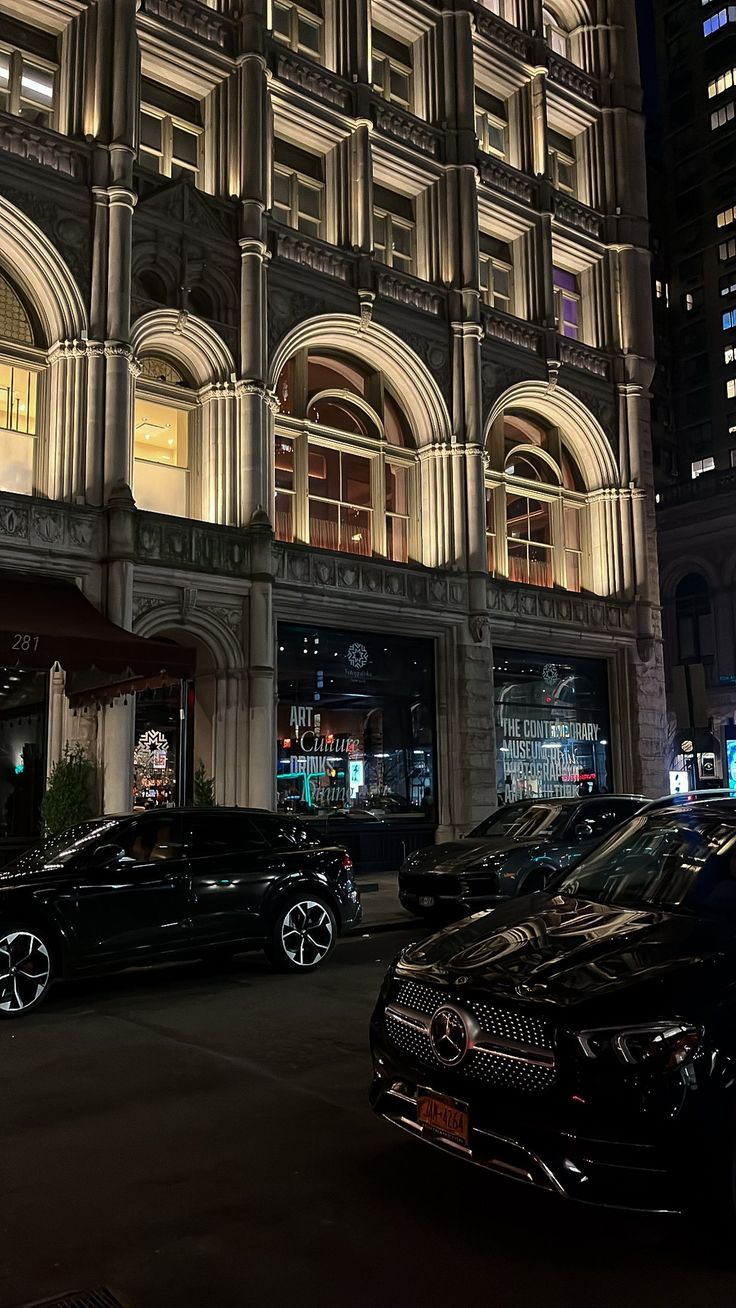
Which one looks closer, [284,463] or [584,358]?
[284,463]

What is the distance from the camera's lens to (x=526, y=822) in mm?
14305

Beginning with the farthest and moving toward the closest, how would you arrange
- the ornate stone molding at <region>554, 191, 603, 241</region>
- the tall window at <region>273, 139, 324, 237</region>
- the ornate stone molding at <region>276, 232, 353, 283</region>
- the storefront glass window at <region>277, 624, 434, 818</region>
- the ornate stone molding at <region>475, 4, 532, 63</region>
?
the ornate stone molding at <region>554, 191, 603, 241</region>, the ornate stone molding at <region>475, 4, 532, 63</region>, the tall window at <region>273, 139, 324, 237</region>, the ornate stone molding at <region>276, 232, 353, 283</region>, the storefront glass window at <region>277, 624, 434, 818</region>

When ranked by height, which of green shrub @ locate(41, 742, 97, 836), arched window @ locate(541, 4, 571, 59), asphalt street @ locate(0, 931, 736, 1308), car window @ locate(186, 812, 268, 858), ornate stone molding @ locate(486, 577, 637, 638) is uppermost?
arched window @ locate(541, 4, 571, 59)

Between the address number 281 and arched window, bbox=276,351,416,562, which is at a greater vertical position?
arched window, bbox=276,351,416,562

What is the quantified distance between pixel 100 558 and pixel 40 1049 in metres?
11.8

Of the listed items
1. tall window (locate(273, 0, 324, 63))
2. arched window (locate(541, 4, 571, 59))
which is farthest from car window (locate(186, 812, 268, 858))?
arched window (locate(541, 4, 571, 59))

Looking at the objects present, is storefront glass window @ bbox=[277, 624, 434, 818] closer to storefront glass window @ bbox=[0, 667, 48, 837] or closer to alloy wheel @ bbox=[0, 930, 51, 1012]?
storefront glass window @ bbox=[0, 667, 48, 837]

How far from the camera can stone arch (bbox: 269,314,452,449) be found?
22719 mm

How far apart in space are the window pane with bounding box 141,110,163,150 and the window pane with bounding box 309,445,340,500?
22.1ft

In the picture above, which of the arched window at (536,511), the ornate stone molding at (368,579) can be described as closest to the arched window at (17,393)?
the ornate stone molding at (368,579)

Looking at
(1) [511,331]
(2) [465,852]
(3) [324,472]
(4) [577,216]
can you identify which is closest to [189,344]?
(3) [324,472]

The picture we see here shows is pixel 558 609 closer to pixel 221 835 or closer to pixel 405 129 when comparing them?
pixel 405 129

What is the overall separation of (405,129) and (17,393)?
40.0 feet

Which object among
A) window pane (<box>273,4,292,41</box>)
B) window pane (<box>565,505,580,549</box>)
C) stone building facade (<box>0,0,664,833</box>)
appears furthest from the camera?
window pane (<box>565,505,580,549</box>)
